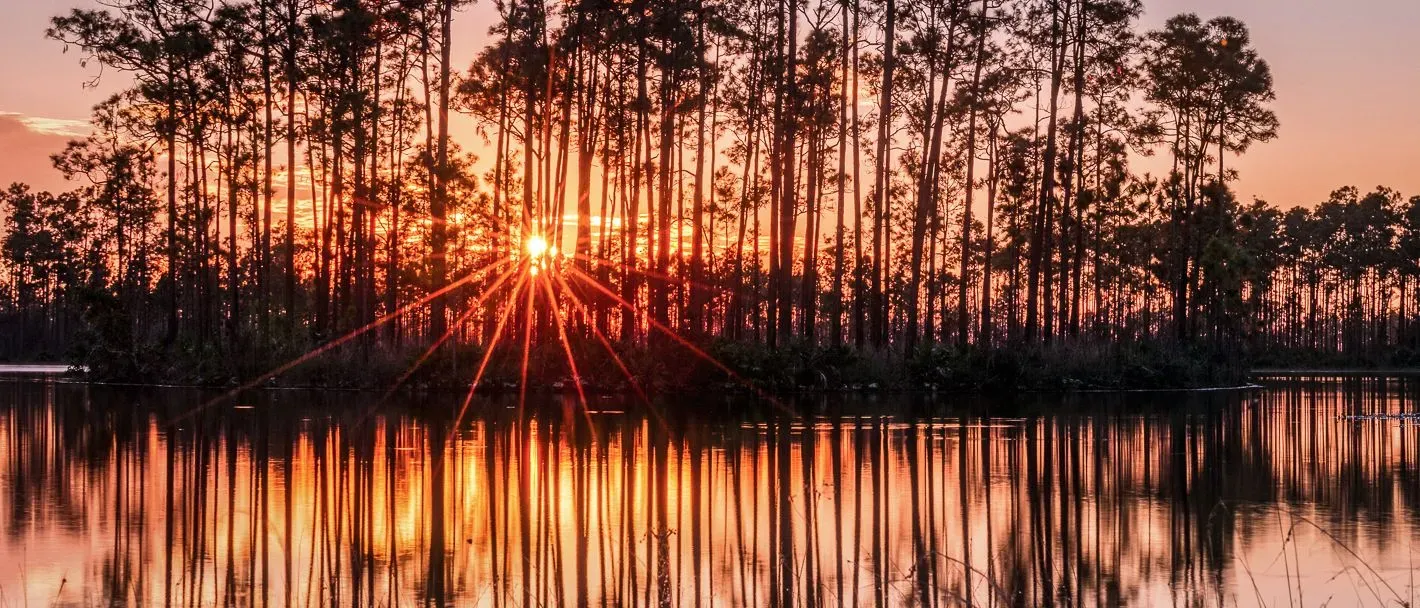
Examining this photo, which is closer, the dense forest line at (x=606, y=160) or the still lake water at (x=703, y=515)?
the still lake water at (x=703, y=515)

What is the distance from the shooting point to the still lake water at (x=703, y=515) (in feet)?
31.1

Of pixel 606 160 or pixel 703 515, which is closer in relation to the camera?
pixel 703 515

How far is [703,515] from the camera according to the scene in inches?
509

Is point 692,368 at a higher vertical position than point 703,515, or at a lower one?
higher

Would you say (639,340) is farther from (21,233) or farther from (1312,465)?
(21,233)

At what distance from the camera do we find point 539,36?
45875 mm

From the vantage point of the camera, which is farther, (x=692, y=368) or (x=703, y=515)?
(x=692, y=368)

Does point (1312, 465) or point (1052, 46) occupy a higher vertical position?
point (1052, 46)

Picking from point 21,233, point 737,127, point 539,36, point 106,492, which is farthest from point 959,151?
point 21,233

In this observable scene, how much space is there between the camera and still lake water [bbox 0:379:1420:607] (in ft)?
31.1

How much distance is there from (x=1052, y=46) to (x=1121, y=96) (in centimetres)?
568

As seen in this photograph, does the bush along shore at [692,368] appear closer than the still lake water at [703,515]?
No

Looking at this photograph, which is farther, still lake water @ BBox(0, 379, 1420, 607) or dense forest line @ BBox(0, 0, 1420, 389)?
dense forest line @ BBox(0, 0, 1420, 389)

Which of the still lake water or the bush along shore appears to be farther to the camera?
the bush along shore
